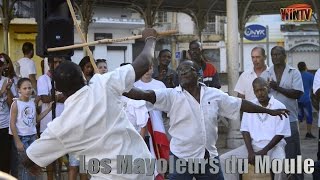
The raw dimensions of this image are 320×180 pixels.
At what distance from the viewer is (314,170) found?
297 inches

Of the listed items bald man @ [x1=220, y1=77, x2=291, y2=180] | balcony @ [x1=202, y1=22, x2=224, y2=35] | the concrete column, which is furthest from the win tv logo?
balcony @ [x1=202, y1=22, x2=224, y2=35]

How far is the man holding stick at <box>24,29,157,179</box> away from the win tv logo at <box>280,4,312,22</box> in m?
16.4

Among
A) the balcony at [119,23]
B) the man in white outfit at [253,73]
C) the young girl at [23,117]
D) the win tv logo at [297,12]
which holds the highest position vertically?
the balcony at [119,23]

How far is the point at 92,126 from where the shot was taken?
4.23m

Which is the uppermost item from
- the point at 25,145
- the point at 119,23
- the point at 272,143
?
the point at 119,23

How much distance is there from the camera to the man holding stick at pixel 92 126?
4238 millimetres

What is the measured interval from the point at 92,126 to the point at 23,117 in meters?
4.64

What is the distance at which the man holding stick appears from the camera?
4.24 metres

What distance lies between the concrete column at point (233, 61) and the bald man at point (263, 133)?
4.48m

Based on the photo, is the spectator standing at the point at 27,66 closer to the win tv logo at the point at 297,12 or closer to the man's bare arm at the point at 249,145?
the man's bare arm at the point at 249,145

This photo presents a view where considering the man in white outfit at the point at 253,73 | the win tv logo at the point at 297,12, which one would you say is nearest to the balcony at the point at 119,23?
the win tv logo at the point at 297,12

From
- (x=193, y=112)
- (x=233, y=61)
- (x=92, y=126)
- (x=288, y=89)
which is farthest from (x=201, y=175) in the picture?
(x=233, y=61)

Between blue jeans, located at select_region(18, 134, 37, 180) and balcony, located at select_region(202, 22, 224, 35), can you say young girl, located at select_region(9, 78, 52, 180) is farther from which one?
balcony, located at select_region(202, 22, 224, 35)

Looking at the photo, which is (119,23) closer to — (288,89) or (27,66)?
(27,66)
